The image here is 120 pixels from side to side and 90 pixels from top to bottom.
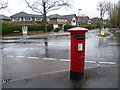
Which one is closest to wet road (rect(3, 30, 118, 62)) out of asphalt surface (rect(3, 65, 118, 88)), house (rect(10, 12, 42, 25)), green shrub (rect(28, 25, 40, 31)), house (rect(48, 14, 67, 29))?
asphalt surface (rect(3, 65, 118, 88))

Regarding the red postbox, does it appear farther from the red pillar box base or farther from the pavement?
the pavement

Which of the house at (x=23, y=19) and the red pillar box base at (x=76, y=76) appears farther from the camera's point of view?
the house at (x=23, y=19)

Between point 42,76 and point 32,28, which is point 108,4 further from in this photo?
point 42,76

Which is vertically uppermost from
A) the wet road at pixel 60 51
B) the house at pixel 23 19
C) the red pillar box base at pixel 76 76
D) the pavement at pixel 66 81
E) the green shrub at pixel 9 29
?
the house at pixel 23 19

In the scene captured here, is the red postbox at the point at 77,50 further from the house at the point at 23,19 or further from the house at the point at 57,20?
the house at the point at 57,20

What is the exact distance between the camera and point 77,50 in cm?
374

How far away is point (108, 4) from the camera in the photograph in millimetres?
54281

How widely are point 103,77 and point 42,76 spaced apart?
6.55ft

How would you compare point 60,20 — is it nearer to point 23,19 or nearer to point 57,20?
point 57,20

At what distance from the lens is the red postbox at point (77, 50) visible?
12.0ft

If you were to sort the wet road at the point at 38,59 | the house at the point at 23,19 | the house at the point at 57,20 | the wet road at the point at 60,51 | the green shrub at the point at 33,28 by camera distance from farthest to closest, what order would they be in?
the house at the point at 57,20
the house at the point at 23,19
the green shrub at the point at 33,28
the wet road at the point at 60,51
the wet road at the point at 38,59

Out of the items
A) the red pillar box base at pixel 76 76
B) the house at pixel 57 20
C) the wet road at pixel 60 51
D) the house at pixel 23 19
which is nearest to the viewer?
the red pillar box base at pixel 76 76

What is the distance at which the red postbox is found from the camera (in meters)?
3.67

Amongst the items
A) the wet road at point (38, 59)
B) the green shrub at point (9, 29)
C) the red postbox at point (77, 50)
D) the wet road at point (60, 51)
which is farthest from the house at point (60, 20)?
the red postbox at point (77, 50)
